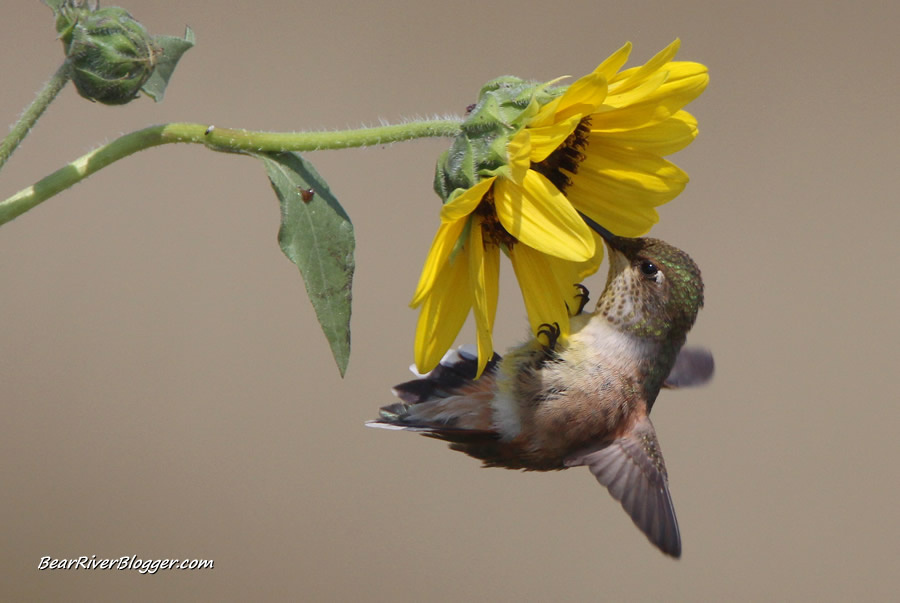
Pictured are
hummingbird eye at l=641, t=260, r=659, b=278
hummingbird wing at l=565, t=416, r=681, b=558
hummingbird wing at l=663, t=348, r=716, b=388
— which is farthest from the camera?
hummingbird wing at l=663, t=348, r=716, b=388

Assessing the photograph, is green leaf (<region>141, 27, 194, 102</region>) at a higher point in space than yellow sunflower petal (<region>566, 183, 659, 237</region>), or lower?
higher

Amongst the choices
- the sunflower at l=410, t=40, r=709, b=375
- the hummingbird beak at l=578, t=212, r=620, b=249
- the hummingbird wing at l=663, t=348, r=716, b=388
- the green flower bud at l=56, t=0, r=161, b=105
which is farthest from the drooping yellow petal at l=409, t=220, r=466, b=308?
the hummingbird wing at l=663, t=348, r=716, b=388

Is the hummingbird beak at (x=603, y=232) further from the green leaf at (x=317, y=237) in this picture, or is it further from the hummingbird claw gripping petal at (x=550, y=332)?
the green leaf at (x=317, y=237)

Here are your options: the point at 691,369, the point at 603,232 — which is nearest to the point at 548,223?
the point at 603,232

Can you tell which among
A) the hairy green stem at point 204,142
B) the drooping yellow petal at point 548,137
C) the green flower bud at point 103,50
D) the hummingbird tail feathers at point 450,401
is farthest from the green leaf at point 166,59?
the hummingbird tail feathers at point 450,401

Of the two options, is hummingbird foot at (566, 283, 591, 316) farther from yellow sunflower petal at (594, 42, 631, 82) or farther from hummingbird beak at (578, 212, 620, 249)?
yellow sunflower petal at (594, 42, 631, 82)

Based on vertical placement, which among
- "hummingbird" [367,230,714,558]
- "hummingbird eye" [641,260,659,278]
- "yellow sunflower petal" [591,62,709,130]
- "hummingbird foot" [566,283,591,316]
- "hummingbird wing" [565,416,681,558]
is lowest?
"hummingbird wing" [565,416,681,558]

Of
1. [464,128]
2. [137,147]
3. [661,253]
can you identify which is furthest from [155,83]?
[661,253]

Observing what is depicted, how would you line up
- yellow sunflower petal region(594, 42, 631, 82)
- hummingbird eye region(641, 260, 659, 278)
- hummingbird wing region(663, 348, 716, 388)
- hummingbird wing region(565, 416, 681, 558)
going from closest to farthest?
1. yellow sunflower petal region(594, 42, 631, 82)
2. hummingbird wing region(565, 416, 681, 558)
3. hummingbird eye region(641, 260, 659, 278)
4. hummingbird wing region(663, 348, 716, 388)
